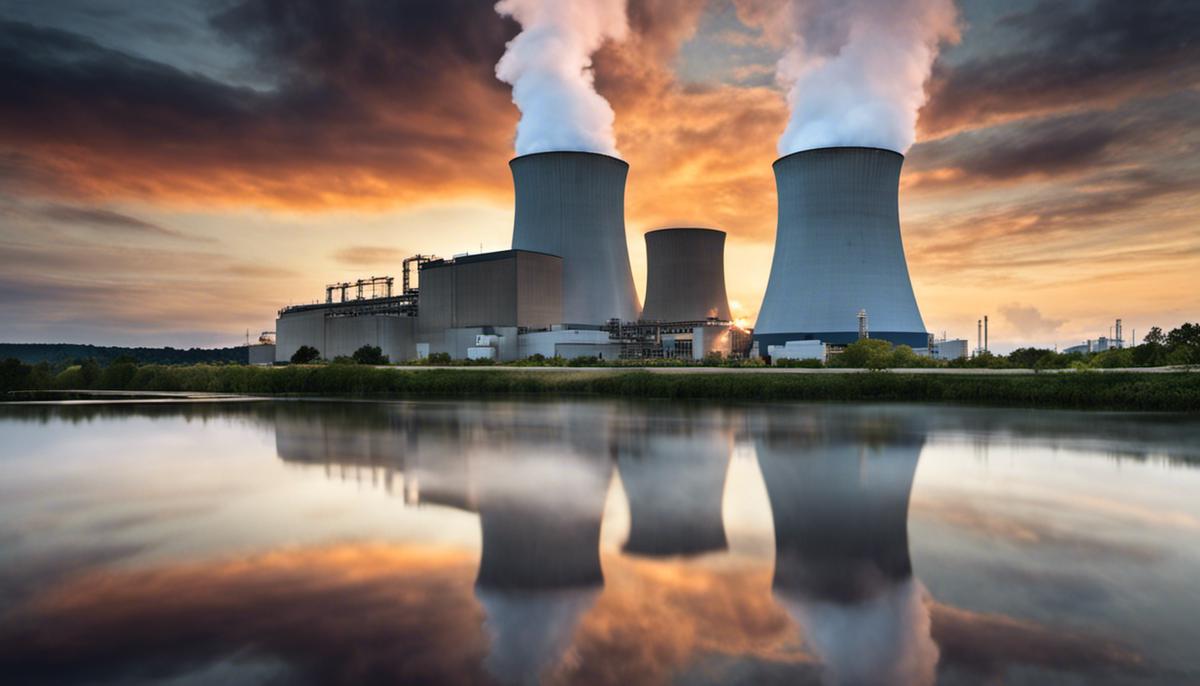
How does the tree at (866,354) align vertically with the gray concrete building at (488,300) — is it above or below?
below

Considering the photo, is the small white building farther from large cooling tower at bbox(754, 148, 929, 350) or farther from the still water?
the still water

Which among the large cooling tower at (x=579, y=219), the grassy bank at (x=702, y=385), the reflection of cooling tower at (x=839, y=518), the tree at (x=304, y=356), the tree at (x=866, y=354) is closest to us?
the reflection of cooling tower at (x=839, y=518)

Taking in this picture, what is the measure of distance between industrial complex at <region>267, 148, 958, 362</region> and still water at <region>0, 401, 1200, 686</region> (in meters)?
11.8

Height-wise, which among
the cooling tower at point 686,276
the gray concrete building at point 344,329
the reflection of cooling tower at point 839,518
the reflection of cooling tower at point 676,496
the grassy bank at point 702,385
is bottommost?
the reflection of cooling tower at point 839,518

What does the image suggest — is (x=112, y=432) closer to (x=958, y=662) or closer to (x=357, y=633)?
(x=357, y=633)

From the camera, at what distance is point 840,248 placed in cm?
1862

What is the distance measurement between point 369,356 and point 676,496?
2601cm

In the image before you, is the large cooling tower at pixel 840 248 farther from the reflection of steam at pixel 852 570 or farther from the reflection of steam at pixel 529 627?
the reflection of steam at pixel 529 627

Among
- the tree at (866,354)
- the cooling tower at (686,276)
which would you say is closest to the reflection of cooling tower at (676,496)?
the tree at (866,354)

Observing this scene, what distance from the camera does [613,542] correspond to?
4035 millimetres

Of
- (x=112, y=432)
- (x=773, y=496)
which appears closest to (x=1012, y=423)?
(x=773, y=496)

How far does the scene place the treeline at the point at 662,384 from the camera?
14.2 meters

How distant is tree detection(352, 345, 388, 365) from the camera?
2883 cm

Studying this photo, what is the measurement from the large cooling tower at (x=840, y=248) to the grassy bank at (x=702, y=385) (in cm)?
315
